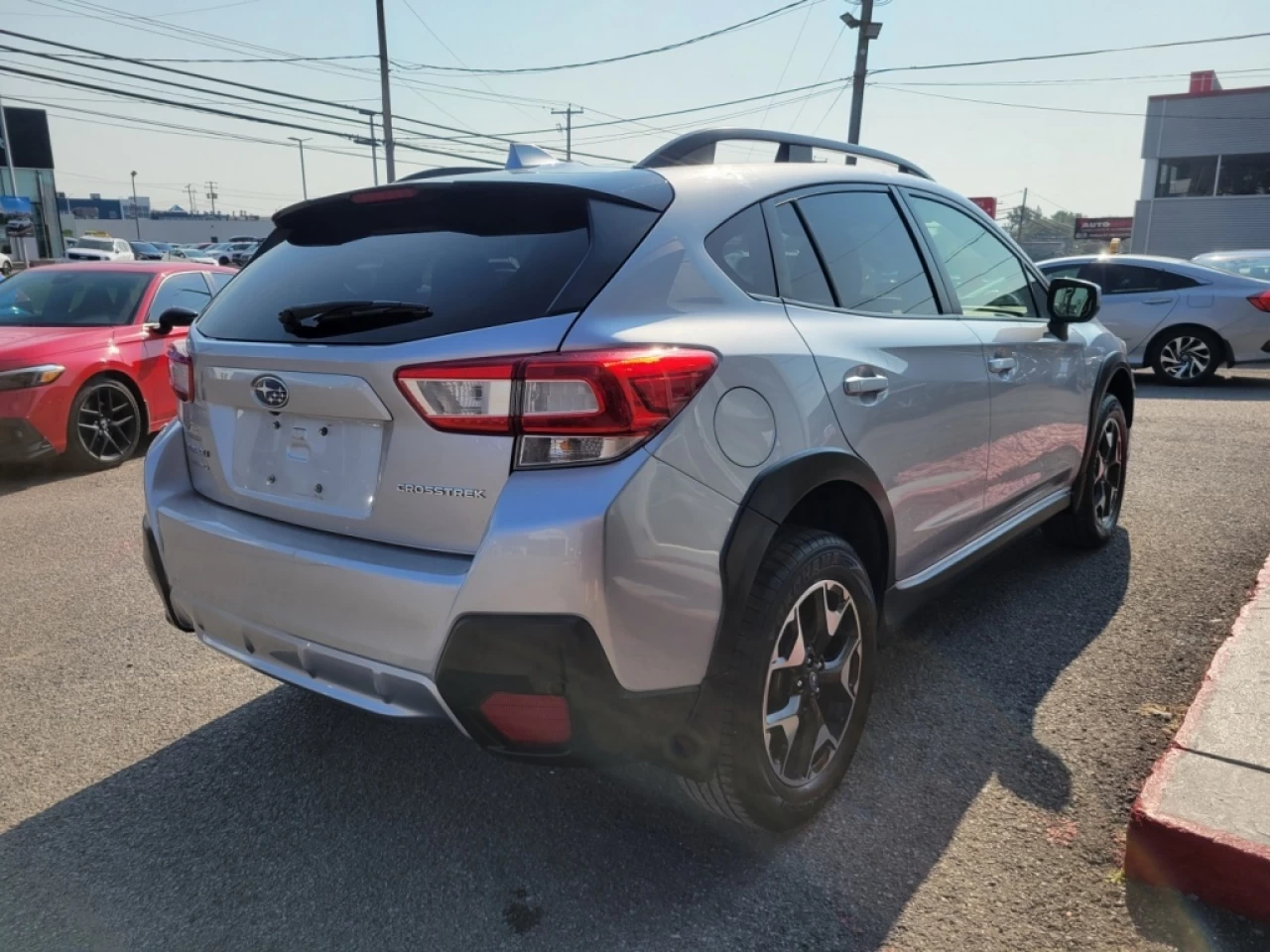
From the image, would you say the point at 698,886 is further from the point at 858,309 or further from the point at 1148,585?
the point at 1148,585

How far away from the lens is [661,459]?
6.50 ft

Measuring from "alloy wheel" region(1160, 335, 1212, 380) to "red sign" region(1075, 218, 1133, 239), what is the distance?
44.5m

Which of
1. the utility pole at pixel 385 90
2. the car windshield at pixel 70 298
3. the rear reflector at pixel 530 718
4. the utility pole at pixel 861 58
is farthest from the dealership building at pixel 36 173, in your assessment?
the rear reflector at pixel 530 718

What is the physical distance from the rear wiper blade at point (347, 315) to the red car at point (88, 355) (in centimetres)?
462

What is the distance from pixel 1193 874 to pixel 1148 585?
236 cm

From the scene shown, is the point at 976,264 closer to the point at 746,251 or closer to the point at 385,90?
the point at 746,251

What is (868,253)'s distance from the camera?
2.99 m

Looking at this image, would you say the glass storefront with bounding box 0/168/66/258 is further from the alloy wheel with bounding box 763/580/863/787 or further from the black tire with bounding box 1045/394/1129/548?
the alloy wheel with bounding box 763/580/863/787

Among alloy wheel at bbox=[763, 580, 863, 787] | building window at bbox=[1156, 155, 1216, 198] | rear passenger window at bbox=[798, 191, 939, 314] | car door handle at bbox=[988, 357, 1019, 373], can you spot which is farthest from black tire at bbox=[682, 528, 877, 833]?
building window at bbox=[1156, 155, 1216, 198]

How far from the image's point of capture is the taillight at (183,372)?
2.60m

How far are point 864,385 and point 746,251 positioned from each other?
0.49 m

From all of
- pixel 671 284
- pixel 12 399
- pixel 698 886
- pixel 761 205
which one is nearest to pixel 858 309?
pixel 761 205

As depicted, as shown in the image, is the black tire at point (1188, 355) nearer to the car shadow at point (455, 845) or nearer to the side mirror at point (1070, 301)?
the side mirror at point (1070, 301)

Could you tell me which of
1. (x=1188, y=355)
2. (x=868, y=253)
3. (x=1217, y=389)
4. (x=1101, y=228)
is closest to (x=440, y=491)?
(x=868, y=253)
